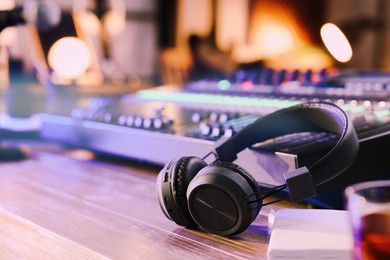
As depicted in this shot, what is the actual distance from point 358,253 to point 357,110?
329 millimetres

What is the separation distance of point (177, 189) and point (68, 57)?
135cm

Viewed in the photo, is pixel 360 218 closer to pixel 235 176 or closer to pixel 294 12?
pixel 235 176

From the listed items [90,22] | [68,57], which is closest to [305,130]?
[68,57]

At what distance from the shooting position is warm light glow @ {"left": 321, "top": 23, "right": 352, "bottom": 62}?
1.03 metres

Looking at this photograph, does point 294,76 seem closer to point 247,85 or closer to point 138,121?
point 247,85

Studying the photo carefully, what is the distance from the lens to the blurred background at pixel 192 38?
1.11 metres

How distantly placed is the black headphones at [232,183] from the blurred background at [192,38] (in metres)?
0.55

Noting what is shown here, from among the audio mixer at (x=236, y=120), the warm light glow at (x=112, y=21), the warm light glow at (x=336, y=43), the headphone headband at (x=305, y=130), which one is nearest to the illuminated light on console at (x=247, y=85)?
the audio mixer at (x=236, y=120)

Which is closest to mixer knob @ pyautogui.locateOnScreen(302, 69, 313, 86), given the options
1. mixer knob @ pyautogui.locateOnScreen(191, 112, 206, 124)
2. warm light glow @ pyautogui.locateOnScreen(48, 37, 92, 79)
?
mixer knob @ pyautogui.locateOnScreen(191, 112, 206, 124)

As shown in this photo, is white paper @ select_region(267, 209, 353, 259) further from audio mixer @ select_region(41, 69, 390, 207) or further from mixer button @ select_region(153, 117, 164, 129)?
mixer button @ select_region(153, 117, 164, 129)

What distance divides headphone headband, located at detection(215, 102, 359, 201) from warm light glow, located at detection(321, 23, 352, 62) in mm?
499

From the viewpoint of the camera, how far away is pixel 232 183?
45 centimetres

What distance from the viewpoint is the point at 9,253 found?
49 cm

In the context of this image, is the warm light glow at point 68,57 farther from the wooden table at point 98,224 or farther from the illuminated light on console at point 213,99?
the wooden table at point 98,224
